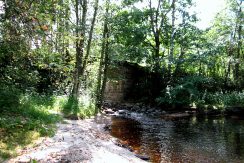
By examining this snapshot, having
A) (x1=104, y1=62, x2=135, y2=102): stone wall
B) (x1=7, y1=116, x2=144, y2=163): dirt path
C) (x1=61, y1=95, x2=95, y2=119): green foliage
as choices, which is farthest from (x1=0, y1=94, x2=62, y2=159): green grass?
(x1=104, y1=62, x2=135, y2=102): stone wall

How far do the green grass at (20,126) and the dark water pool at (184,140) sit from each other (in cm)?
315

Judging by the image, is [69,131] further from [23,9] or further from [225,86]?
[225,86]

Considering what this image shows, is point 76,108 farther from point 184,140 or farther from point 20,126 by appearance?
point 20,126

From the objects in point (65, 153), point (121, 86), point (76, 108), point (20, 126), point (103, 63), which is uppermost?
point (103, 63)

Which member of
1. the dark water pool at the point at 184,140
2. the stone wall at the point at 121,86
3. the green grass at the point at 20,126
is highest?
the stone wall at the point at 121,86

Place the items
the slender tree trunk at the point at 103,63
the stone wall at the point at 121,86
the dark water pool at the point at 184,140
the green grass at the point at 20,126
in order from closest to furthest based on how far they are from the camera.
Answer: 1. the green grass at the point at 20,126
2. the dark water pool at the point at 184,140
3. the slender tree trunk at the point at 103,63
4. the stone wall at the point at 121,86

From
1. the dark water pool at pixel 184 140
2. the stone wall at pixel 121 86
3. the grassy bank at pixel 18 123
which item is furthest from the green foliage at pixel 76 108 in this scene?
the stone wall at pixel 121 86

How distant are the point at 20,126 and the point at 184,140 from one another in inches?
257

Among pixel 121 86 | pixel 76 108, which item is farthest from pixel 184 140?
pixel 121 86

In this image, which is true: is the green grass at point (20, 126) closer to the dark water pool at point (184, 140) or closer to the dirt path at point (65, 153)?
the dirt path at point (65, 153)

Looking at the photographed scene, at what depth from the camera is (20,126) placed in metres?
8.67

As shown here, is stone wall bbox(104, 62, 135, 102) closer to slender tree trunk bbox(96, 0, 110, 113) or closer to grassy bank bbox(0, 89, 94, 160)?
slender tree trunk bbox(96, 0, 110, 113)

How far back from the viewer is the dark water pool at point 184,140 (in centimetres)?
969

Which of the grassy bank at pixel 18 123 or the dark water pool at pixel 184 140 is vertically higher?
the grassy bank at pixel 18 123
